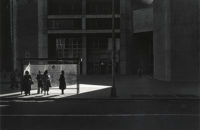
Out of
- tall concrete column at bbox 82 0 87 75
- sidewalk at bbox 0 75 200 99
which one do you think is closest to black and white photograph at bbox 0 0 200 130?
sidewalk at bbox 0 75 200 99

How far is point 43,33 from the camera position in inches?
2206

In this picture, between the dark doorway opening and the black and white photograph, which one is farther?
the dark doorway opening

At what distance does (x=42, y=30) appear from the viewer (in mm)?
56031

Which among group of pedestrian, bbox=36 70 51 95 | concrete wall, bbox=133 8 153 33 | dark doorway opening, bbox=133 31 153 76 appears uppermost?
concrete wall, bbox=133 8 153 33

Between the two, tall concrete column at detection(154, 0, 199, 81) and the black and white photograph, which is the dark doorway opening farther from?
tall concrete column at detection(154, 0, 199, 81)

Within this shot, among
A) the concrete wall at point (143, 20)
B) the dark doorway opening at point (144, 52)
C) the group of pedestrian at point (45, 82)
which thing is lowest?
the group of pedestrian at point (45, 82)

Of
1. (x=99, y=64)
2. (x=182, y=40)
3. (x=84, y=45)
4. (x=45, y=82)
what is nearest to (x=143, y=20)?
(x=84, y=45)

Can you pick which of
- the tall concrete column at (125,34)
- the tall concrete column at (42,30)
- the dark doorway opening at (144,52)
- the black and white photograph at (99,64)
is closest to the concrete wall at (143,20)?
the black and white photograph at (99,64)

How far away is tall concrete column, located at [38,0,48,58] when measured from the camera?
183 ft

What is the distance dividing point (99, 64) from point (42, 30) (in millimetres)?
13153

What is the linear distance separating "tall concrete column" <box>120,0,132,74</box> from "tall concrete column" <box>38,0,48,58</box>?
585 inches

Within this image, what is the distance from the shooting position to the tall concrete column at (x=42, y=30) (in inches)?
2200

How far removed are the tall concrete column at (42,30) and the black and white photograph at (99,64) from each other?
20cm

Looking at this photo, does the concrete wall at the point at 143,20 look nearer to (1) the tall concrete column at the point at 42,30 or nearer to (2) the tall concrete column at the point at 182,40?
(1) the tall concrete column at the point at 42,30
